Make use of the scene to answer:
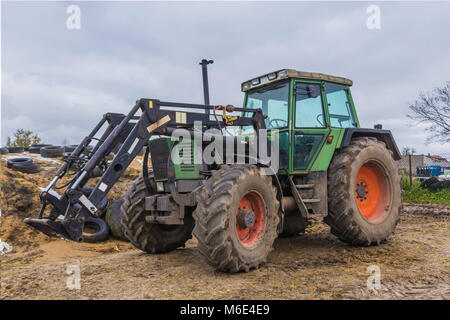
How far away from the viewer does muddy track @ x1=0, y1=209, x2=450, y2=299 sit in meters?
4.21

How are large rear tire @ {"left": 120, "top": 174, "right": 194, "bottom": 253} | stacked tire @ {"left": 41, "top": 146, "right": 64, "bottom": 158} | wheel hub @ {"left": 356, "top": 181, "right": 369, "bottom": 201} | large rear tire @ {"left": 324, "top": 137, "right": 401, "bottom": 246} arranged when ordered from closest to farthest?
large rear tire @ {"left": 120, "top": 174, "right": 194, "bottom": 253}, large rear tire @ {"left": 324, "top": 137, "right": 401, "bottom": 246}, wheel hub @ {"left": 356, "top": 181, "right": 369, "bottom": 201}, stacked tire @ {"left": 41, "top": 146, "right": 64, "bottom": 158}

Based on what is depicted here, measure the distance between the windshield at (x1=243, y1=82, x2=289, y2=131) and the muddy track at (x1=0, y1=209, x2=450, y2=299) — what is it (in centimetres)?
216

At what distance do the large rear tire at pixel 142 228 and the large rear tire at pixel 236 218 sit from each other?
1239 mm

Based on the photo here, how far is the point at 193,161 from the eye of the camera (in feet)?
18.6

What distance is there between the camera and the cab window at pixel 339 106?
689 centimetres

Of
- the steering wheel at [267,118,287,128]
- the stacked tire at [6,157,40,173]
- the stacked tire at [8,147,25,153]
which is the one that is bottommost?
the stacked tire at [6,157,40,173]

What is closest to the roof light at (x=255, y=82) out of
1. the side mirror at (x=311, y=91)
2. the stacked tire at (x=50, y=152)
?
the side mirror at (x=311, y=91)

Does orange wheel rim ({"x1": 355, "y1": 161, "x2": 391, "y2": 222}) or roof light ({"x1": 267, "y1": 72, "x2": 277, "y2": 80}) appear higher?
roof light ({"x1": 267, "y1": 72, "x2": 277, "y2": 80})

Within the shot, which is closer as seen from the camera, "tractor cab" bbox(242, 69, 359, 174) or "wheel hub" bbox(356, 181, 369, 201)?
"tractor cab" bbox(242, 69, 359, 174)

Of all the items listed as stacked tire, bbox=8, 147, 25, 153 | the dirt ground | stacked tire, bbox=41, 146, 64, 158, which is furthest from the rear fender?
stacked tire, bbox=8, 147, 25, 153

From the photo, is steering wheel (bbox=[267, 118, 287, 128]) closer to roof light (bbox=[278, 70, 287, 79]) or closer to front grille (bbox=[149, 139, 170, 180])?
roof light (bbox=[278, 70, 287, 79])

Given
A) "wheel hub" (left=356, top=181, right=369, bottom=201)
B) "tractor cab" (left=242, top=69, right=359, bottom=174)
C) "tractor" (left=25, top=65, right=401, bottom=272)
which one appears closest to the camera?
"tractor" (left=25, top=65, right=401, bottom=272)

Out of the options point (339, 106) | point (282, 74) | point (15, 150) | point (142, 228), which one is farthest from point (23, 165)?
point (339, 106)

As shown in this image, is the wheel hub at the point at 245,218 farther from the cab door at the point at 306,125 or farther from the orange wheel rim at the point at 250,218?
the cab door at the point at 306,125
